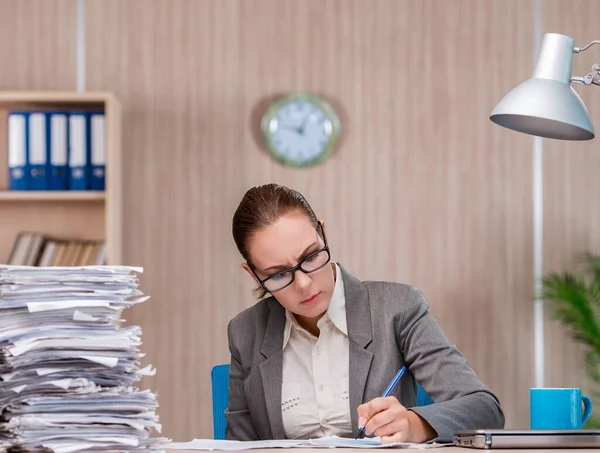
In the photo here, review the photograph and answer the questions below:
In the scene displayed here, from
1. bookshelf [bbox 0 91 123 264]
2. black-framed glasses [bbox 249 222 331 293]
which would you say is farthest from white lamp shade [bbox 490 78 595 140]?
bookshelf [bbox 0 91 123 264]

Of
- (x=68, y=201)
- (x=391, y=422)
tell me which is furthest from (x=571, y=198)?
(x=391, y=422)

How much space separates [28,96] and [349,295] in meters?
2.26

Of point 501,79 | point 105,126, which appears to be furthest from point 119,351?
point 501,79

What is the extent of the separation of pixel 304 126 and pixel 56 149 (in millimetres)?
1127

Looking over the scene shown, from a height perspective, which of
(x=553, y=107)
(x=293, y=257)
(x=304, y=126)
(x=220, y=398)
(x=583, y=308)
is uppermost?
(x=304, y=126)

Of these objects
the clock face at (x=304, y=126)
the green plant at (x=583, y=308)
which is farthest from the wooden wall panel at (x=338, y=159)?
the green plant at (x=583, y=308)

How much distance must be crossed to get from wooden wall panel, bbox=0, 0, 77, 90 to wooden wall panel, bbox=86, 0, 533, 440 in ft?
0.36

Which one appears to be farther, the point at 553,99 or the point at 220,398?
the point at 220,398

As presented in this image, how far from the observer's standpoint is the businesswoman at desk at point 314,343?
7.32ft

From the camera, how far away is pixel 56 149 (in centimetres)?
411

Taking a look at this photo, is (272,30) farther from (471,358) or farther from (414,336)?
(414,336)

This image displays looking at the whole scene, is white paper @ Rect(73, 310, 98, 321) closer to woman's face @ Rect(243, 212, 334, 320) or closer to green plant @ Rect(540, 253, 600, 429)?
woman's face @ Rect(243, 212, 334, 320)

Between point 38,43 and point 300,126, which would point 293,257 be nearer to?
point 300,126

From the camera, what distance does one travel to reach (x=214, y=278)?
176 inches
